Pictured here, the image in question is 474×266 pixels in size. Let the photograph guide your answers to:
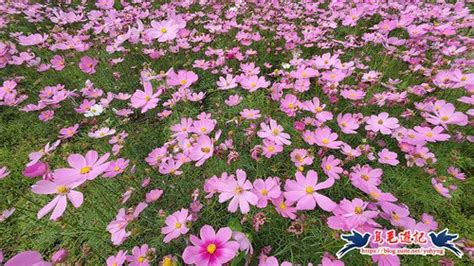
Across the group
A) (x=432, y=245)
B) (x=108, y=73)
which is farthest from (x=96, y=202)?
(x=432, y=245)

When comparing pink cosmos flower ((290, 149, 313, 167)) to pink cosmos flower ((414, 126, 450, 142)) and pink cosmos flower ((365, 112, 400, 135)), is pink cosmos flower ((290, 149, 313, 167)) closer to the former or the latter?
pink cosmos flower ((365, 112, 400, 135))

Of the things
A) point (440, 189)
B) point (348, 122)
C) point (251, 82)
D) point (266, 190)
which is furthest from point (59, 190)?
point (440, 189)

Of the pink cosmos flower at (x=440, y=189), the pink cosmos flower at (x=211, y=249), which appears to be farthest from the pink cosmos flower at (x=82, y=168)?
the pink cosmos flower at (x=440, y=189)

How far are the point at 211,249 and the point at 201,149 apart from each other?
1.73 ft

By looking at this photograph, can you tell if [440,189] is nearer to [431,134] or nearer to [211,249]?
[431,134]

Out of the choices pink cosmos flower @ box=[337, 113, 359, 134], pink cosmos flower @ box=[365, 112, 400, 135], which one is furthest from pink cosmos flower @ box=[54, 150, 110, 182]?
pink cosmos flower @ box=[365, 112, 400, 135]

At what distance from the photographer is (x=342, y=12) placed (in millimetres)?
3234

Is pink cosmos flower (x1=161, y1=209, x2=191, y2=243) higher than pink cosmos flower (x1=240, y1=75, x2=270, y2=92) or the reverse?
the reverse

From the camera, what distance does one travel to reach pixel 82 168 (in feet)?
4.51

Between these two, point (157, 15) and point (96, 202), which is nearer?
point (96, 202)

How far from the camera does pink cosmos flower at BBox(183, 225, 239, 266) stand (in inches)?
43.9

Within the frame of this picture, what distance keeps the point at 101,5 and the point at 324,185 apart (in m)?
3.56

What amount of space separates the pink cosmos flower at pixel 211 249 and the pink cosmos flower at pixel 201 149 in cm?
42

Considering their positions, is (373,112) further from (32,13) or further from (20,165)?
(32,13)
